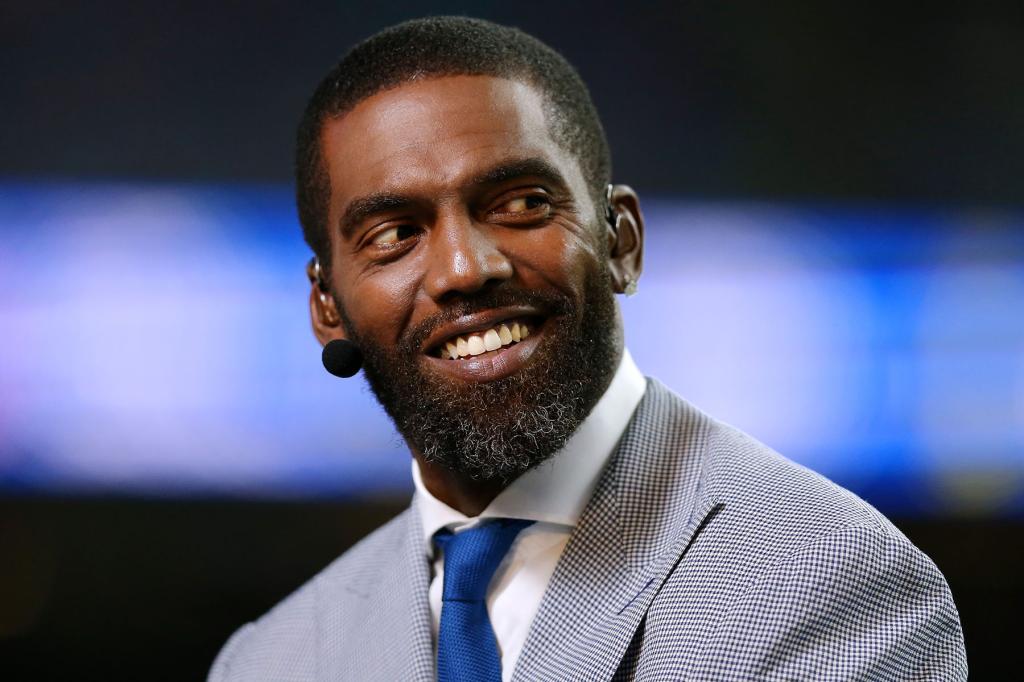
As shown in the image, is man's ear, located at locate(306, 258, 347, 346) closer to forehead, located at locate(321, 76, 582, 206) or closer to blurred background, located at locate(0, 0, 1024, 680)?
forehead, located at locate(321, 76, 582, 206)

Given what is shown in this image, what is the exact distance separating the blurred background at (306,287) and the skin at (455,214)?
70.0 inches

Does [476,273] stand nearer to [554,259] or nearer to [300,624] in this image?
[554,259]

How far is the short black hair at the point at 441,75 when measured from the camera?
2.17 m

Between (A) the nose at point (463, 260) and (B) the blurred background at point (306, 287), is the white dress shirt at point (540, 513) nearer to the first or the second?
(A) the nose at point (463, 260)

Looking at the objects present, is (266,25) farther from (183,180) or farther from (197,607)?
(197,607)

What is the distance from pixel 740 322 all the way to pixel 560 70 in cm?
186

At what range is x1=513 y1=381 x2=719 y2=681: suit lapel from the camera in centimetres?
188

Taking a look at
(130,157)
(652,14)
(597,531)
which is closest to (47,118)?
(130,157)

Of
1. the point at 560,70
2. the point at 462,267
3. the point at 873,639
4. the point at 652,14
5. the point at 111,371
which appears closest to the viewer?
the point at 873,639

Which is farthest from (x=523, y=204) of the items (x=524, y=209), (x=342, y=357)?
(x=342, y=357)

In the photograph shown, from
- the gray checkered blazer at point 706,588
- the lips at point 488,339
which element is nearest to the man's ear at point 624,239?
the gray checkered blazer at point 706,588

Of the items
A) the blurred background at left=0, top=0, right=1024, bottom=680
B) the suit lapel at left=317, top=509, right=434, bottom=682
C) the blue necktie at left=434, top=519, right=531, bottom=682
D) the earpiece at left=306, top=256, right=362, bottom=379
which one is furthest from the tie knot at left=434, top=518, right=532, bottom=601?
the blurred background at left=0, top=0, right=1024, bottom=680

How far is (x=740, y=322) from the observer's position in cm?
402

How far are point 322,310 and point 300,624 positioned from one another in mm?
681
